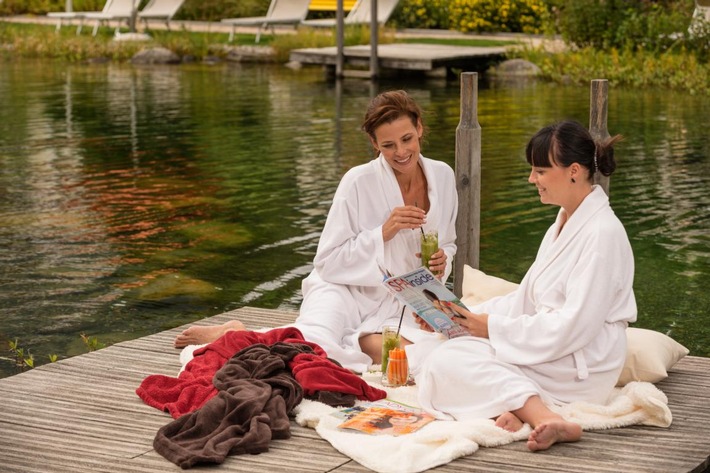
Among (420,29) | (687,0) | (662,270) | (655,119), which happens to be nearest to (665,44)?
(687,0)

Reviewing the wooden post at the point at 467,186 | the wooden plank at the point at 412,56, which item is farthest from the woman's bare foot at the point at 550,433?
the wooden plank at the point at 412,56

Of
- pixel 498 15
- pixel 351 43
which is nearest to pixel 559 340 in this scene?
pixel 351 43

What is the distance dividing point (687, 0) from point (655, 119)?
625 centimetres

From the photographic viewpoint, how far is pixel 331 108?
60.6ft

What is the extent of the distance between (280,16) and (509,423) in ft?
78.5

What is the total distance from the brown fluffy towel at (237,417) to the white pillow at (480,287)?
1.41 metres

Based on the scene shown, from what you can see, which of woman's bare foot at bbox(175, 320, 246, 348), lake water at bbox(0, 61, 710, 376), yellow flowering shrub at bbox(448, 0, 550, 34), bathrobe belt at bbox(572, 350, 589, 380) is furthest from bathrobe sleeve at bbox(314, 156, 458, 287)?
yellow flowering shrub at bbox(448, 0, 550, 34)

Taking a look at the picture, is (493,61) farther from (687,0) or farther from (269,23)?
(269,23)

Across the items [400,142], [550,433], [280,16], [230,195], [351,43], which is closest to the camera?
[550,433]

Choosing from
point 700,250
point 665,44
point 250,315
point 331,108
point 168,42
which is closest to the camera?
point 250,315

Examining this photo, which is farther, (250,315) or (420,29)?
(420,29)

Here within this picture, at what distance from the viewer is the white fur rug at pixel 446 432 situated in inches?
182

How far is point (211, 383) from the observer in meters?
5.38

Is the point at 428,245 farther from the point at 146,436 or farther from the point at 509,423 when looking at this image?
the point at 146,436
